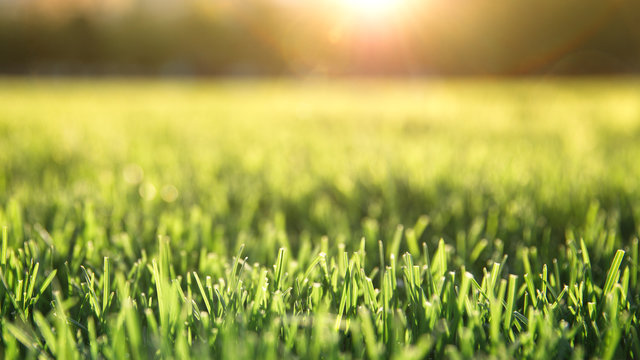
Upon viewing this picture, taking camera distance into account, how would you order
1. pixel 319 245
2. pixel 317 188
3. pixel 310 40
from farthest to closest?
pixel 310 40
pixel 317 188
pixel 319 245

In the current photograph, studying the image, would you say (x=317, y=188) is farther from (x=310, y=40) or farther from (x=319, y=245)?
(x=310, y=40)

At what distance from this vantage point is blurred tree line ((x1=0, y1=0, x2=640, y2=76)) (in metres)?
16.2

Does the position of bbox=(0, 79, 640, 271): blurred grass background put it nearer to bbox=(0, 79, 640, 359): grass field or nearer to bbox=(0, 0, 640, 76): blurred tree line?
bbox=(0, 79, 640, 359): grass field

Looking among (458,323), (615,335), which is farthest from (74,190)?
(615,335)

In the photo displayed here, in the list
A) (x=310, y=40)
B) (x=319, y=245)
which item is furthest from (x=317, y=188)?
(x=310, y=40)

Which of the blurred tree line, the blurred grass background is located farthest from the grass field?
the blurred tree line

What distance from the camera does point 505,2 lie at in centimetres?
1805

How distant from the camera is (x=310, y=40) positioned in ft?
42.9

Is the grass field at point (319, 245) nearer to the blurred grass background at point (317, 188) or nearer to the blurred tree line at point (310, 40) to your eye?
the blurred grass background at point (317, 188)

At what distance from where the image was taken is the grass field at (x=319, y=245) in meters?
0.61

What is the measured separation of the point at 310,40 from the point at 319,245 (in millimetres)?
12638

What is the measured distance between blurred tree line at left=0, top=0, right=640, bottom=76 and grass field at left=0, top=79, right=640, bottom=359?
10.4 m

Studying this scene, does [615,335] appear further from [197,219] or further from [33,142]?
[33,142]

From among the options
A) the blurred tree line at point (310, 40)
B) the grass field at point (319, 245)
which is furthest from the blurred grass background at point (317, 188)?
the blurred tree line at point (310, 40)
